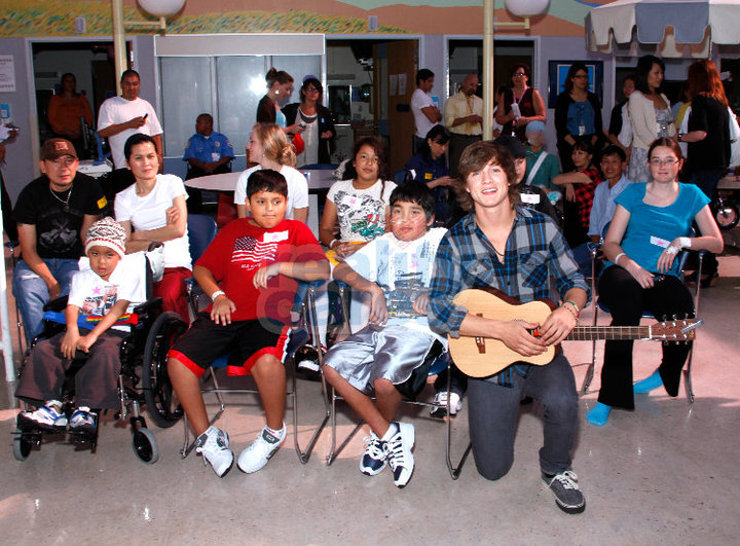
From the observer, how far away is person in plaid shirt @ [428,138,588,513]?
A: 2881mm

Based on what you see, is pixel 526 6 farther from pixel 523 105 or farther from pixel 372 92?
pixel 372 92

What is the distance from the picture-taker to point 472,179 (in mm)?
2932

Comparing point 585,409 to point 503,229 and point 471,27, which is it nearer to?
point 503,229

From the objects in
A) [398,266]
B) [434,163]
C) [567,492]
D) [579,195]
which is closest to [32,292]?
[398,266]

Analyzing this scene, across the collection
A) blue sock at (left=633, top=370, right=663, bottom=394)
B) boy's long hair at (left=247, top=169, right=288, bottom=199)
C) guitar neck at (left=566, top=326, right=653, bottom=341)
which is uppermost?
boy's long hair at (left=247, top=169, right=288, bottom=199)

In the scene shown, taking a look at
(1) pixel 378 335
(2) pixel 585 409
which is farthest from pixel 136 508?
(2) pixel 585 409

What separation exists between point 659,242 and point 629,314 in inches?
17.3

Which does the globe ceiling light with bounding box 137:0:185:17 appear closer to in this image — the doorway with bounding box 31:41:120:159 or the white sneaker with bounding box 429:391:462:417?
the white sneaker with bounding box 429:391:462:417

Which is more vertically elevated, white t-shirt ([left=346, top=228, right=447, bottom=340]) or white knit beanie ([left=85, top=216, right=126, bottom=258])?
white knit beanie ([left=85, top=216, right=126, bottom=258])

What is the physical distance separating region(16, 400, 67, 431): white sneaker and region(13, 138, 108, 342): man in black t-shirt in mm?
762

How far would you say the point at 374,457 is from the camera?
10.6 feet

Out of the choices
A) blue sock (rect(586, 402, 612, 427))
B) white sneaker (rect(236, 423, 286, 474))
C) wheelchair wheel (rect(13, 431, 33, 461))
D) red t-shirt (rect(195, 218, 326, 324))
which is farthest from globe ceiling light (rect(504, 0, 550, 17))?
wheelchair wheel (rect(13, 431, 33, 461))

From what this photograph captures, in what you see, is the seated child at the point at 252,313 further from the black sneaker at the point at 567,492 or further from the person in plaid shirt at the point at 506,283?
the black sneaker at the point at 567,492

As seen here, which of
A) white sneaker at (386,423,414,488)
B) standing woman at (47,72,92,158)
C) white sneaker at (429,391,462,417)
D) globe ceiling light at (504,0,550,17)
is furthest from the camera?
standing woman at (47,72,92,158)
